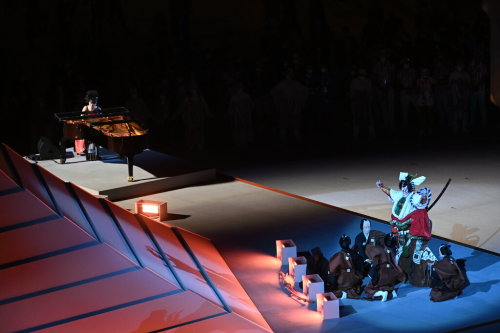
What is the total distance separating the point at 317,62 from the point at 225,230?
10388mm

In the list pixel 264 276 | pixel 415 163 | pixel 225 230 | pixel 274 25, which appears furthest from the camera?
pixel 274 25

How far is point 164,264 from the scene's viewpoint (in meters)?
8.27

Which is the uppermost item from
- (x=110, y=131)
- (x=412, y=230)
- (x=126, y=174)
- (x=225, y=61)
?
(x=225, y=61)

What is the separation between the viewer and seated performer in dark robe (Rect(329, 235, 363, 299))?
30.9 feet

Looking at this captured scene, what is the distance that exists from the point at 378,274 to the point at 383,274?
2.4 inches

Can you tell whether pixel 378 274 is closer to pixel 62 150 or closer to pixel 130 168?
pixel 130 168

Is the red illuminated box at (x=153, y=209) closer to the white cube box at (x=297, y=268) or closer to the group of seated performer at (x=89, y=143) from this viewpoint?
the group of seated performer at (x=89, y=143)

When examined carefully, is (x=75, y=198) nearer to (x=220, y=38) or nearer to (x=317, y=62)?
(x=317, y=62)

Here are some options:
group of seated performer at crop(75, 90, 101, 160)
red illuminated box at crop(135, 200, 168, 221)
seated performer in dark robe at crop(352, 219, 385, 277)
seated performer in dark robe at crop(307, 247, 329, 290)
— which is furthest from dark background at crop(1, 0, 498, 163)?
seated performer in dark robe at crop(352, 219, 385, 277)

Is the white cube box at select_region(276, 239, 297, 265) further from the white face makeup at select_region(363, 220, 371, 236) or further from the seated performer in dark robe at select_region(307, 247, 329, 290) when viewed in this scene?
the white face makeup at select_region(363, 220, 371, 236)

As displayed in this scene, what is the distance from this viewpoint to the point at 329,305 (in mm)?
8898

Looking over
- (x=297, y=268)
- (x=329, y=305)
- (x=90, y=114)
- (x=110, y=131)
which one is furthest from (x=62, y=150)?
Result: (x=329, y=305)

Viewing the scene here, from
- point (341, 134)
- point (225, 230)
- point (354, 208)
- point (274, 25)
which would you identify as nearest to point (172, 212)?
point (225, 230)

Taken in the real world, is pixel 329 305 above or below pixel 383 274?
below
